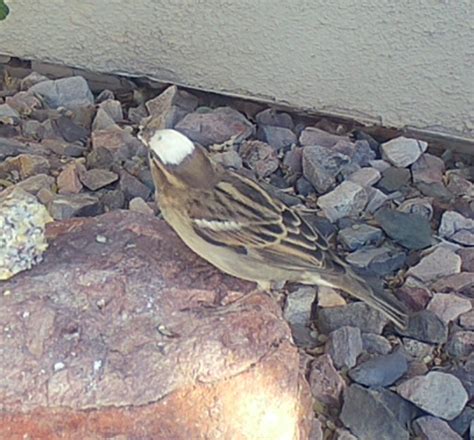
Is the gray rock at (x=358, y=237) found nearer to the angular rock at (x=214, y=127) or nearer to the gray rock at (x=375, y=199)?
the gray rock at (x=375, y=199)

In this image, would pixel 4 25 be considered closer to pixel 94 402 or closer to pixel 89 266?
pixel 89 266

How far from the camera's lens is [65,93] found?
383 centimetres

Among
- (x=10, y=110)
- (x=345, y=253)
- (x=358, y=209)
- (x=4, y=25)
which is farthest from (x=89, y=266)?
(x=4, y=25)

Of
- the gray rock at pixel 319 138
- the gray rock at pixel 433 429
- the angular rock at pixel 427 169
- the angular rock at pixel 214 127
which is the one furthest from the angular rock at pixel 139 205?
the gray rock at pixel 433 429

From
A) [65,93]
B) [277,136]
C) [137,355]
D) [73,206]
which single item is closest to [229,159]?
[277,136]

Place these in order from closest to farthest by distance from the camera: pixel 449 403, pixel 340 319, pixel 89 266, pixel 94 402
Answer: pixel 94 402, pixel 89 266, pixel 449 403, pixel 340 319

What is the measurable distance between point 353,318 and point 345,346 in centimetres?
13

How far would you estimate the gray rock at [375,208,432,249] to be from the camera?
316 centimetres

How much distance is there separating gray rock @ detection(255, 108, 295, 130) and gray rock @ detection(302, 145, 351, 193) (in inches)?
9.6

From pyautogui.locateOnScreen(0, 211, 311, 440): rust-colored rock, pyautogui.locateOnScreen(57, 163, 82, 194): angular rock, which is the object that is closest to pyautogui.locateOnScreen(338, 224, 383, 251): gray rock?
pyautogui.locateOnScreen(57, 163, 82, 194): angular rock

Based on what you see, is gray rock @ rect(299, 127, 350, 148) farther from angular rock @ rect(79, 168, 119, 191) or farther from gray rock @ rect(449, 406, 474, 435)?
gray rock @ rect(449, 406, 474, 435)

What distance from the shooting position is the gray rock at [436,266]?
3029 millimetres

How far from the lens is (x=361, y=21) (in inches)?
139

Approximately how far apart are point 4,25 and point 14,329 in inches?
87.6
